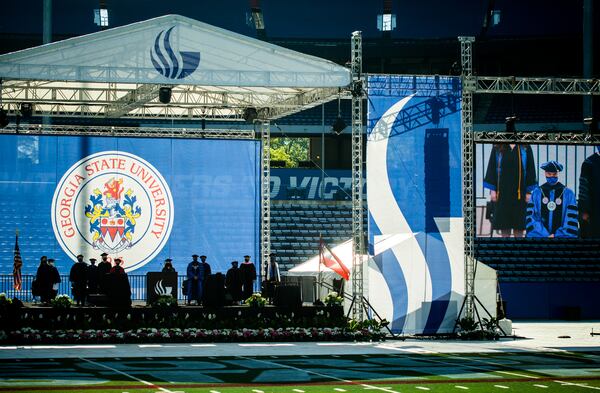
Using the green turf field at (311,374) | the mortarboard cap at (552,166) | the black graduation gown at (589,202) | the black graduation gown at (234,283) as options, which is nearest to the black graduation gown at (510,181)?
the mortarboard cap at (552,166)

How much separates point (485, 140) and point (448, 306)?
8.41 m

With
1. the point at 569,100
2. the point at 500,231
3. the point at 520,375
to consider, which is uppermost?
the point at 569,100

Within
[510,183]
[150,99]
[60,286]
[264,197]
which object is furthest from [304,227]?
[150,99]

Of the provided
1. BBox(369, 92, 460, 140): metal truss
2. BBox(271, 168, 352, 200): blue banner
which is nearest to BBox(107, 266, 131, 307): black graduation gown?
BBox(369, 92, 460, 140): metal truss

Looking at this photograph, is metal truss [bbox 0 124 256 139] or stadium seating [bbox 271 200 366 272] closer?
metal truss [bbox 0 124 256 139]

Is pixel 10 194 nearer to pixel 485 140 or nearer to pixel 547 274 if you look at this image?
pixel 485 140

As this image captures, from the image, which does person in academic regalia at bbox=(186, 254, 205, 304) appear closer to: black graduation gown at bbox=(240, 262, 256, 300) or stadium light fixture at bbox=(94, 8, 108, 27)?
black graduation gown at bbox=(240, 262, 256, 300)

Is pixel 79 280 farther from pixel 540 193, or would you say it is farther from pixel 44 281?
pixel 540 193

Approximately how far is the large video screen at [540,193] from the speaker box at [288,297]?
1010 cm

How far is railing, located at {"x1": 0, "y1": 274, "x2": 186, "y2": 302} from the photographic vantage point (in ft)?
97.1

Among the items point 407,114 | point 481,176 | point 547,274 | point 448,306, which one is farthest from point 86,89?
point 547,274

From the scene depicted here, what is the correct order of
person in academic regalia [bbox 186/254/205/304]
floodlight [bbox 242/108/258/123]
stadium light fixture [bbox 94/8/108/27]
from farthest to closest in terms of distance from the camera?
stadium light fixture [bbox 94/8/108/27] < floodlight [bbox 242/108/258/123] < person in academic regalia [bbox 186/254/205/304]

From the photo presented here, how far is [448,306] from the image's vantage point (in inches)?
1040

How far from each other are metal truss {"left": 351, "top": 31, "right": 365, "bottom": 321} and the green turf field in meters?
4.18
